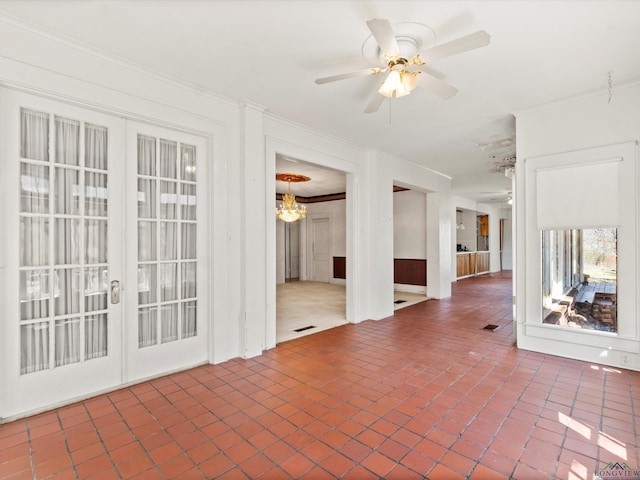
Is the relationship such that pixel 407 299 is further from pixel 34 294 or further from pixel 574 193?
pixel 34 294

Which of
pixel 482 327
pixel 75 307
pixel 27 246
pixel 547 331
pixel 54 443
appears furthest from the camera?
pixel 482 327

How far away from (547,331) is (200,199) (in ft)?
13.8

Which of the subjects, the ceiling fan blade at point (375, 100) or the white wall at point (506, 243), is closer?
the ceiling fan blade at point (375, 100)

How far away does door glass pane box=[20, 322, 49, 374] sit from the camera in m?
2.47

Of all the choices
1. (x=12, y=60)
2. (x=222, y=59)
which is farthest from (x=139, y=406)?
(x=222, y=59)

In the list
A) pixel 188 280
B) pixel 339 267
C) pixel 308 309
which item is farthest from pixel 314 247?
pixel 188 280

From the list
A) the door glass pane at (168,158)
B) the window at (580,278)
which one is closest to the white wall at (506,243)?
the window at (580,278)

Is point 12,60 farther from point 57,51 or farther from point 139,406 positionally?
point 139,406

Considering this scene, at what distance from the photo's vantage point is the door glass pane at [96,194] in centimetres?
277

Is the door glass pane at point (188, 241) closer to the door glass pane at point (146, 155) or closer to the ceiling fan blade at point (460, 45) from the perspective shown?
Result: the door glass pane at point (146, 155)

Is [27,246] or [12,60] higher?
[12,60]

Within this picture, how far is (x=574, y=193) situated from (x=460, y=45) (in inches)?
99.4

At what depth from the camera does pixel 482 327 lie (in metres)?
4.91

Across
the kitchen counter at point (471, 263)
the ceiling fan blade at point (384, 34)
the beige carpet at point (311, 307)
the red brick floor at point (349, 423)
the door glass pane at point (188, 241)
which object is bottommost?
the beige carpet at point (311, 307)
